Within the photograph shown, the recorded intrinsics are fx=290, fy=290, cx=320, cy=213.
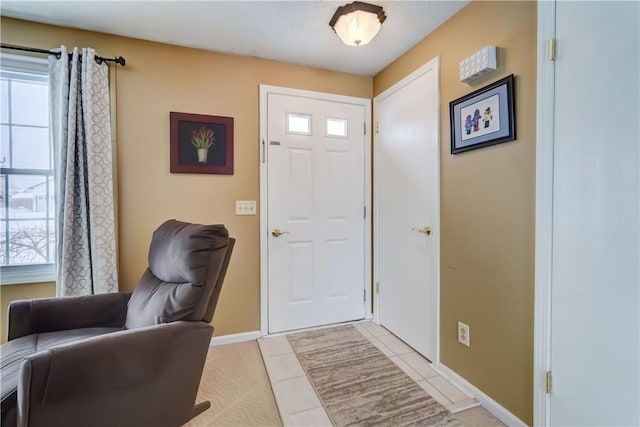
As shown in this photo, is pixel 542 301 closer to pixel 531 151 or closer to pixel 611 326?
pixel 611 326

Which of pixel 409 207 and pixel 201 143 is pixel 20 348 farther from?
pixel 409 207

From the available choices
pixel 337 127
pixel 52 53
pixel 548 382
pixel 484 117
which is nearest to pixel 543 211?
pixel 484 117

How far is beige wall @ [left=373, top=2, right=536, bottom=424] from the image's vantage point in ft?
4.61

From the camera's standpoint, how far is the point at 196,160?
225 cm

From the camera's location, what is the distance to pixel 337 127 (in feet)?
8.61

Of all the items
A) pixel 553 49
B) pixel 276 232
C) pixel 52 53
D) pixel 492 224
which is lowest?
pixel 276 232

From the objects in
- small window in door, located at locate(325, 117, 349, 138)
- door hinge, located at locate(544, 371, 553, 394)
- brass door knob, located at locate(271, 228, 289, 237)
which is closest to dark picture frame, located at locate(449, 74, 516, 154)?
small window in door, located at locate(325, 117, 349, 138)

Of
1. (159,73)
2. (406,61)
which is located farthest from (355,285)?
(159,73)

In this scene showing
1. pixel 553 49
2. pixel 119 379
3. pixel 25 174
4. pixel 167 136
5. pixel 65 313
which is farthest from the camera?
pixel 167 136

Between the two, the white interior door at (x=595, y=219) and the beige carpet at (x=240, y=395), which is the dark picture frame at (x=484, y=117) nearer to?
the white interior door at (x=595, y=219)

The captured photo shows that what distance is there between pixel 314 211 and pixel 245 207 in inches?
23.4

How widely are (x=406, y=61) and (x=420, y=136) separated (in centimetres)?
65

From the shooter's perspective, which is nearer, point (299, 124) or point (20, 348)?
point (20, 348)

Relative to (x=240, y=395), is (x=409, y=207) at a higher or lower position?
higher
